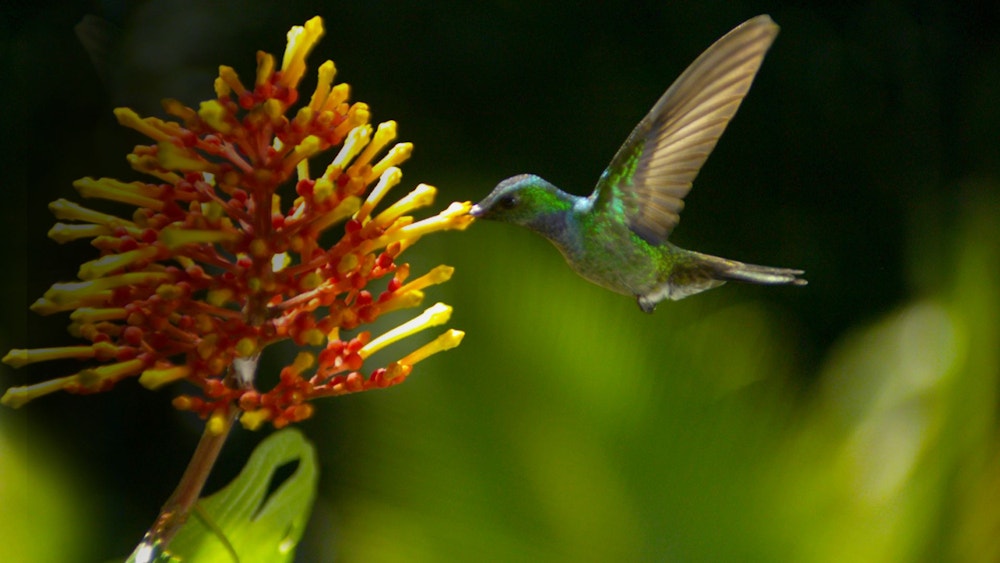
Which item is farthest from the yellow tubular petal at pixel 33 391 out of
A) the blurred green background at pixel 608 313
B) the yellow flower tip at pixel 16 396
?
the blurred green background at pixel 608 313

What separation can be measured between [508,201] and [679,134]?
110 millimetres

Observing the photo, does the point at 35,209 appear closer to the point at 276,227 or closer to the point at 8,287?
the point at 8,287

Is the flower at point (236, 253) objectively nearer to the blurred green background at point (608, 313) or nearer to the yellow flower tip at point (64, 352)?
the yellow flower tip at point (64, 352)

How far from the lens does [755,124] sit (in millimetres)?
1165

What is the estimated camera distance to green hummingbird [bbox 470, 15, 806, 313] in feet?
1.33

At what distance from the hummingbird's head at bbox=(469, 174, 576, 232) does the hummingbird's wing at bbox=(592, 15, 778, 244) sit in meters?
0.05

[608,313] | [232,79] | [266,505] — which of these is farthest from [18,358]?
[608,313]

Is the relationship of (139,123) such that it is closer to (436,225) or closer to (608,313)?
(436,225)

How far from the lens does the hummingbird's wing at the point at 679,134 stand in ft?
1.34

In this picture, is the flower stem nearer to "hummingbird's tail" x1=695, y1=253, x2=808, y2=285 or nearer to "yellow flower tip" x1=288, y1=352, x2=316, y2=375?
"yellow flower tip" x1=288, y1=352, x2=316, y2=375

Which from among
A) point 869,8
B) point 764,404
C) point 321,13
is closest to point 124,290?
point 764,404

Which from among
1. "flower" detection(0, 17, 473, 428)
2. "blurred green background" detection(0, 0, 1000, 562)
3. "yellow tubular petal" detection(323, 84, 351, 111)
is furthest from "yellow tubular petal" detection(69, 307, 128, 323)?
"blurred green background" detection(0, 0, 1000, 562)

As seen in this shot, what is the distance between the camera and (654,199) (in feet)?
1.58

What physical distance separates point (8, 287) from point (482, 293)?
49 cm
